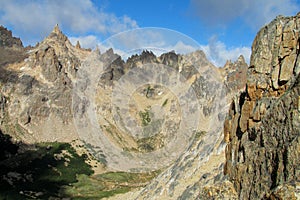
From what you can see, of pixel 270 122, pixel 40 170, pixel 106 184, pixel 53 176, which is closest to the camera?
pixel 270 122

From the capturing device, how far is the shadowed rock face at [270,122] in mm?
19531

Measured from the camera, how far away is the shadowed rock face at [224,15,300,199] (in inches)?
769

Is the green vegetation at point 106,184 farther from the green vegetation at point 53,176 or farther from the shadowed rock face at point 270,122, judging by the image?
the shadowed rock face at point 270,122

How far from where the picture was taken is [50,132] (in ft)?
645

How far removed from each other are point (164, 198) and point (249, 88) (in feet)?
75.8

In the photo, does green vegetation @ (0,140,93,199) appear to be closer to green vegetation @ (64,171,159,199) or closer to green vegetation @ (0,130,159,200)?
green vegetation @ (0,130,159,200)

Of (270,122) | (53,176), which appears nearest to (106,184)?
(53,176)

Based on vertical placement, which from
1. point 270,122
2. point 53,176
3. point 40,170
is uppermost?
point 40,170

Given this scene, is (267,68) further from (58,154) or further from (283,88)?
(58,154)

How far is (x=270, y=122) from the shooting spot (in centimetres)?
2334

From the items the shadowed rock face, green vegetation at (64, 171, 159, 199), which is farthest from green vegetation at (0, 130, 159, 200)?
the shadowed rock face

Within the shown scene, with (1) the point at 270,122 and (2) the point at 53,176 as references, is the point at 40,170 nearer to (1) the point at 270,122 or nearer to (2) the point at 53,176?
(2) the point at 53,176

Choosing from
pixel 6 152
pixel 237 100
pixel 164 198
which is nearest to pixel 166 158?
pixel 6 152

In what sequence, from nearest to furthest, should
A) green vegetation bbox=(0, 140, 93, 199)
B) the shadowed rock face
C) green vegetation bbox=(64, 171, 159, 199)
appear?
the shadowed rock face → green vegetation bbox=(0, 140, 93, 199) → green vegetation bbox=(64, 171, 159, 199)
